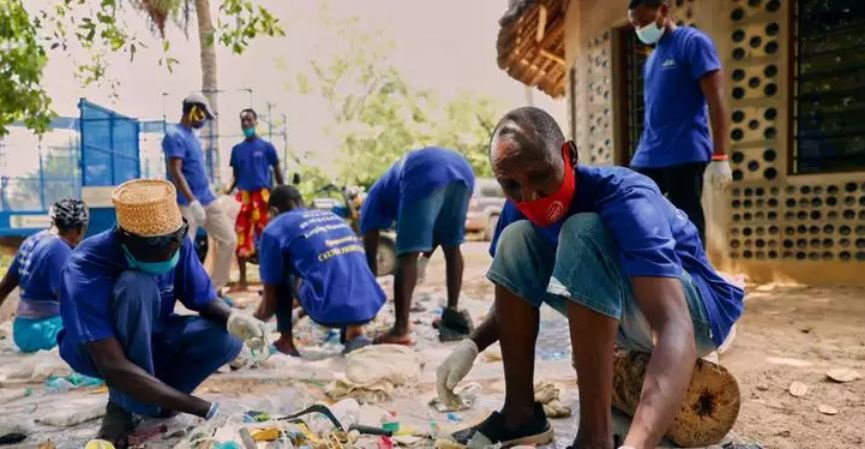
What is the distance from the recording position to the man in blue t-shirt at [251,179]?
20.6 feet

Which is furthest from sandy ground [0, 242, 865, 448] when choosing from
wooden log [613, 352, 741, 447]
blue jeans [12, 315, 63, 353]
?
wooden log [613, 352, 741, 447]

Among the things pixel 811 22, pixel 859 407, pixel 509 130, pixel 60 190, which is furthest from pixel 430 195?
pixel 60 190

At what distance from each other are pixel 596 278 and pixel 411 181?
6.86 ft

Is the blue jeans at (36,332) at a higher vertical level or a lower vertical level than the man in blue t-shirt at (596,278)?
lower

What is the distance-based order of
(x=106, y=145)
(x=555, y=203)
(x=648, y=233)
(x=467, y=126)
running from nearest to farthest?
(x=648, y=233) → (x=555, y=203) → (x=106, y=145) → (x=467, y=126)

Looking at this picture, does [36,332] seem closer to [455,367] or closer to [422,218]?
[422,218]

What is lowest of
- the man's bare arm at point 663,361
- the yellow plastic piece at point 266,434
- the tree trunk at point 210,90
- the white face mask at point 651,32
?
the yellow plastic piece at point 266,434

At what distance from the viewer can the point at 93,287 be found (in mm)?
2082

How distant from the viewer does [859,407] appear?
2369 millimetres

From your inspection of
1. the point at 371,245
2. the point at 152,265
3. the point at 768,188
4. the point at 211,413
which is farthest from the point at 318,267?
the point at 768,188

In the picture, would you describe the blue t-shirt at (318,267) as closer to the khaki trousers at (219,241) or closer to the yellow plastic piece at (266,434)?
the yellow plastic piece at (266,434)

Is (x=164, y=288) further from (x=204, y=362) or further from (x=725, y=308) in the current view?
(x=725, y=308)

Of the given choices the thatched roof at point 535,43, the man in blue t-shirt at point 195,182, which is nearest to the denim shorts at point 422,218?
the man in blue t-shirt at point 195,182

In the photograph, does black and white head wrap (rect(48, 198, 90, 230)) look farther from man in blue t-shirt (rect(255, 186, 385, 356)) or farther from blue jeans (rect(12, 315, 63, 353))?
man in blue t-shirt (rect(255, 186, 385, 356))
